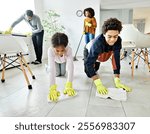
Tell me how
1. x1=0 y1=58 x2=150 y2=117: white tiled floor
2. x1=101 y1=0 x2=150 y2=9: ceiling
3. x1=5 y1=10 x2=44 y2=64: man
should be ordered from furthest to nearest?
1. x1=101 y1=0 x2=150 y2=9: ceiling
2. x1=5 y1=10 x2=44 y2=64: man
3. x1=0 y1=58 x2=150 y2=117: white tiled floor

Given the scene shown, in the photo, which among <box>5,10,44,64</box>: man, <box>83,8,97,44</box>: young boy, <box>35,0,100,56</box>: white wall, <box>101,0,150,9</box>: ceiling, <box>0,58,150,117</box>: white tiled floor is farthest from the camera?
<box>101,0,150,9</box>: ceiling

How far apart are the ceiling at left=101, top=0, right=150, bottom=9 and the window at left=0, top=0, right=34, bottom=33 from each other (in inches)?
97.2

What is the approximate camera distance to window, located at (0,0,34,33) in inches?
124

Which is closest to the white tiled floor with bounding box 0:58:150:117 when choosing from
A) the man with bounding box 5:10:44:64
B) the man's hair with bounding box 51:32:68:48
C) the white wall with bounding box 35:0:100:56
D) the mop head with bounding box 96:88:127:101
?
the mop head with bounding box 96:88:127:101

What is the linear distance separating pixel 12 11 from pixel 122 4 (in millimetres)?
3563

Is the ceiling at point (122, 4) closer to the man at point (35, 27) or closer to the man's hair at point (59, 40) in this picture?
the man at point (35, 27)

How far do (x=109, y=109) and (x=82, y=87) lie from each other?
55cm

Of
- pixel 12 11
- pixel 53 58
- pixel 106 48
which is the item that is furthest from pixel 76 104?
pixel 12 11

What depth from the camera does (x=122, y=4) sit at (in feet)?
17.3

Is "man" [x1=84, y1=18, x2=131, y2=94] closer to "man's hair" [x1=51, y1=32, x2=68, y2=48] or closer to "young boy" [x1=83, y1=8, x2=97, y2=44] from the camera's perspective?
"man's hair" [x1=51, y1=32, x2=68, y2=48]

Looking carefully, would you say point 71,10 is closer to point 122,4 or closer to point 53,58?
point 122,4

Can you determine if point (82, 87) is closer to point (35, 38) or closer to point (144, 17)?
point (35, 38)

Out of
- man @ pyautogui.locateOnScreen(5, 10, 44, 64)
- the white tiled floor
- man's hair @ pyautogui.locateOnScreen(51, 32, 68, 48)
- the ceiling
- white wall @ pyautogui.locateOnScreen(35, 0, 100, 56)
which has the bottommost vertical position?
the white tiled floor

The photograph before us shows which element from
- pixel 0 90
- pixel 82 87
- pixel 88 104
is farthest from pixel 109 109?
pixel 0 90
